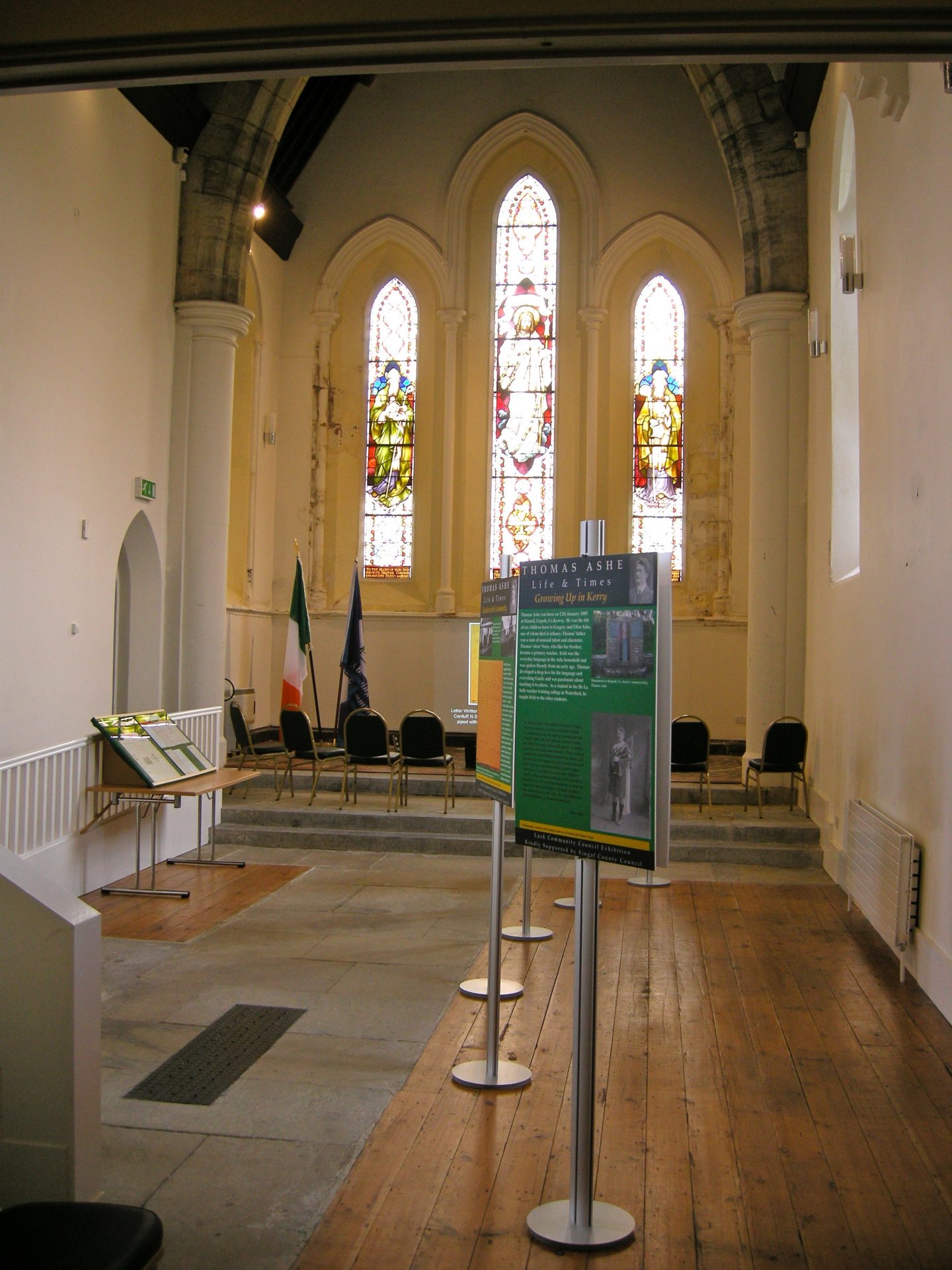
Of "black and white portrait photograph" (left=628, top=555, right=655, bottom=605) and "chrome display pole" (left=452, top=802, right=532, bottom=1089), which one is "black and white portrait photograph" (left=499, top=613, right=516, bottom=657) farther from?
"black and white portrait photograph" (left=628, top=555, right=655, bottom=605)

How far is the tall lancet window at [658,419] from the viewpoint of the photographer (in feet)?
40.4

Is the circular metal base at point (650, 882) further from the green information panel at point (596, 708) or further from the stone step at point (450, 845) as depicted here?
the green information panel at point (596, 708)

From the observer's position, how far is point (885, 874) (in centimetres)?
549

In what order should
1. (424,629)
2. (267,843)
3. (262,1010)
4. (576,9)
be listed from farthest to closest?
(424,629)
(267,843)
(262,1010)
(576,9)

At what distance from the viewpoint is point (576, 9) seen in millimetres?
2078

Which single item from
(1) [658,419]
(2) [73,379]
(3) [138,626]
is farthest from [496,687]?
(1) [658,419]

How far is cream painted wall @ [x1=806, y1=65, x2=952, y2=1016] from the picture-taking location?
4.90 meters

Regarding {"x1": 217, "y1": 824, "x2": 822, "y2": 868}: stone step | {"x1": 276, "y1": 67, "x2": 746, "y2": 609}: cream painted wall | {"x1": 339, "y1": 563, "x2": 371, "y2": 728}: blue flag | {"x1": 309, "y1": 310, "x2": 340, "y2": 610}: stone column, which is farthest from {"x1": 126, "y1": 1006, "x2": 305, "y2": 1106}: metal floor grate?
{"x1": 309, "y1": 310, "x2": 340, "y2": 610}: stone column

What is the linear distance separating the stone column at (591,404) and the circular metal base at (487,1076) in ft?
28.5

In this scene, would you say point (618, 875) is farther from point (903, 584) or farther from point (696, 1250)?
point (696, 1250)

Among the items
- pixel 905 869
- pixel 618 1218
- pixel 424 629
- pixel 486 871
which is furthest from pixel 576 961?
pixel 424 629

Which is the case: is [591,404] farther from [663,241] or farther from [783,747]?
[783,747]

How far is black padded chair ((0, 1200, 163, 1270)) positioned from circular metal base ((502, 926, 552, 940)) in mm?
3902

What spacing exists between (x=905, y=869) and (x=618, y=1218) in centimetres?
273
